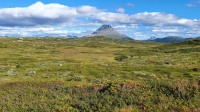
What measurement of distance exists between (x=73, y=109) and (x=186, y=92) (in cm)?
624

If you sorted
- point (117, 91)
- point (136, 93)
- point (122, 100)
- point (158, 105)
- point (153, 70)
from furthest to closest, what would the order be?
point (153, 70)
point (117, 91)
point (136, 93)
point (122, 100)
point (158, 105)

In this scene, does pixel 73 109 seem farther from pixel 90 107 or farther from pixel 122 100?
pixel 122 100

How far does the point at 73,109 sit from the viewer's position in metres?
13.7

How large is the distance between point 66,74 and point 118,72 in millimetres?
9026

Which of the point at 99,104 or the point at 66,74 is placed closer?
the point at 99,104

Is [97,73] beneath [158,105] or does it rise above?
beneath

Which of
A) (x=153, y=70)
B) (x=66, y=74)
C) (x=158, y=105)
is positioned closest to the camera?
(x=158, y=105)

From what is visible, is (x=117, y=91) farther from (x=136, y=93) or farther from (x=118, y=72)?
(x=118, y=72)

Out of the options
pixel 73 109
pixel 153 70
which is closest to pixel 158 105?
pixel 73 109

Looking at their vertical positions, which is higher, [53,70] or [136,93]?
[136,93]

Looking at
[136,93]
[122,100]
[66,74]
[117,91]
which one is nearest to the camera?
[122,100]

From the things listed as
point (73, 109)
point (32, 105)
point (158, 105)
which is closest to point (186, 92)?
point (158, 105)

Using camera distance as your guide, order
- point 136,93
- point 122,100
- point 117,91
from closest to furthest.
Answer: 1. point 122,100
2. point 136,93
3. point 117,91

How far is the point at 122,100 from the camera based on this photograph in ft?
48.3
